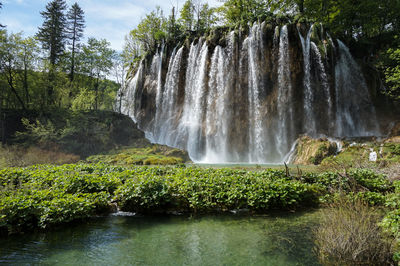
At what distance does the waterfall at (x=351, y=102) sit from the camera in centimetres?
2556

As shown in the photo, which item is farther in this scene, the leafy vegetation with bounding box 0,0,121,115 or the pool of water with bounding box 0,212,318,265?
the leafy vegetation with bounding box 0,0,121,115

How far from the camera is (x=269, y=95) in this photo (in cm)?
2598

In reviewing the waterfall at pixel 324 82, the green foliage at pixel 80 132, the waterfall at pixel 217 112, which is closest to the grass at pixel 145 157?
the green foliage at pixel 80 132

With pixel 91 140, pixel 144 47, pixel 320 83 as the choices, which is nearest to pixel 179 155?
pixel 91 140

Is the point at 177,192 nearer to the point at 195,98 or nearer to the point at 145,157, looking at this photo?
the point at 145,157

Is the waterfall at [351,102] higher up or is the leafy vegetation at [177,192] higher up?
Result: the waterfall at [351,102]

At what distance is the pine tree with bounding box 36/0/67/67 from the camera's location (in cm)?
3475

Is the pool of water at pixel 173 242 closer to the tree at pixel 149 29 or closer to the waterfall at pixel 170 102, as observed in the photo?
the waterfall at pixel 170 102

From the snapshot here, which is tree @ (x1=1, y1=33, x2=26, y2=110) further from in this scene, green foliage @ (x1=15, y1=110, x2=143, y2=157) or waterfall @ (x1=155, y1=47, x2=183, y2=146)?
waterfall @ (x1=155, y1=47, x2=183, y2=146)

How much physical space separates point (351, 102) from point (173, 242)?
2784 cm

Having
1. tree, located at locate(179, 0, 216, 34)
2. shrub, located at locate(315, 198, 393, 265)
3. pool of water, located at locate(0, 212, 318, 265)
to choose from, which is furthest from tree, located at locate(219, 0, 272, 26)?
shrub, located at locate(315, 198, 393, 265)

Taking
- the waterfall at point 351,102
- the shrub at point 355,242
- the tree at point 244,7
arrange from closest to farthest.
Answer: the shrub at point 355,242 < the waterfall at point 351,102 < the tree at point 244,7

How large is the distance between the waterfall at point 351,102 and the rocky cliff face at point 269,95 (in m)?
0.09

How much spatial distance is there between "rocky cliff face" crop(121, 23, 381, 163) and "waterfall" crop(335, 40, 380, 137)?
9 centimetres
